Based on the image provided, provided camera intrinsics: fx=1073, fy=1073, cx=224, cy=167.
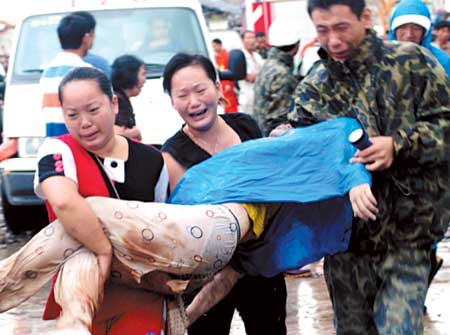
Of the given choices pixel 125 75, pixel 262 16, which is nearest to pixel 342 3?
pixel 125 75

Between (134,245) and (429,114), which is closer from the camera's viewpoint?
(134,245)

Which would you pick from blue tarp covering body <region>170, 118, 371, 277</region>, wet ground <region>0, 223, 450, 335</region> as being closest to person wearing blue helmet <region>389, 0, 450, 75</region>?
wet ground <region>0, 223, 450, 335</region>

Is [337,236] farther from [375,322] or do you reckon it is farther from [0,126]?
[0,126]

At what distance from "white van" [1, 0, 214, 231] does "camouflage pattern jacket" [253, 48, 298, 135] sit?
0.72 meters

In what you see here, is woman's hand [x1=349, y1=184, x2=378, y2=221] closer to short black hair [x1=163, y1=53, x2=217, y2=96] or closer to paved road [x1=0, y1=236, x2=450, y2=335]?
short black hair [x1=163, y1=53, x2=217, y2=96]

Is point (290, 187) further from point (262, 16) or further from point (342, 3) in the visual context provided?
point (262, 16)

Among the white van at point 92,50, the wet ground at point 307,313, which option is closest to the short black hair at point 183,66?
the wet ground at point 307,313

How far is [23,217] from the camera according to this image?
1099cm

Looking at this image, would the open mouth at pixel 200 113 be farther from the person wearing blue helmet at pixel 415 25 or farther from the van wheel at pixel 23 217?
the van wheel at pixel 23 217

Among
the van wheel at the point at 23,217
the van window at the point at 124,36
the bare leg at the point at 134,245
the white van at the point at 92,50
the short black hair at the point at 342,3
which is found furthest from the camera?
the van wheel at the point at 23,217

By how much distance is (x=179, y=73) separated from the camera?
4.34 m

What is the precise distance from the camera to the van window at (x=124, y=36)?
388 inches

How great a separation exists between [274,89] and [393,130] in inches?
199

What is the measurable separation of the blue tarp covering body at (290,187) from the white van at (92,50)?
5418 millimetres
